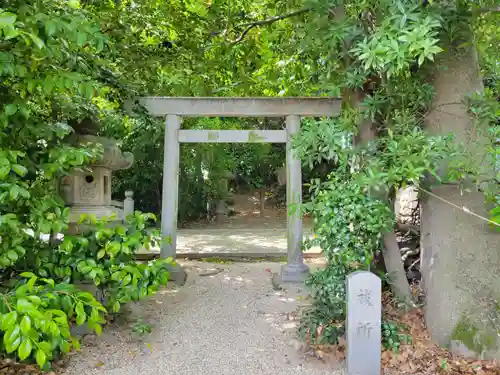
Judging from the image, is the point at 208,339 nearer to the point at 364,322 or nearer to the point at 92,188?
the point at 364,322

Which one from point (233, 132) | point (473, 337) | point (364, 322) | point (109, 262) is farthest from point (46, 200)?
point (473, 337)

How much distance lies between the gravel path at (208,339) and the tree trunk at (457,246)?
3.77 feet

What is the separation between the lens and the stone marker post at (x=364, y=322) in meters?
3.31

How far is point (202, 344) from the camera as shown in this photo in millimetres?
3967

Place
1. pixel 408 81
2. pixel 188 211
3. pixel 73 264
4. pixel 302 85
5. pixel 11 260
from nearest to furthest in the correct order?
pixel 11 260 → pixel 73 264 → pixel 408 81 → pixel 302 85 → pixel 188 211

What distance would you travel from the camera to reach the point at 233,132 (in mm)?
6125

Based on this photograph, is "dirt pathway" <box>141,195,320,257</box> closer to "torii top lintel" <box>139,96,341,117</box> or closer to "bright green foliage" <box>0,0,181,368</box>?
"torii top lintel" <box>139,96,341,117</box>

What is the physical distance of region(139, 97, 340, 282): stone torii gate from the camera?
5.96 meters

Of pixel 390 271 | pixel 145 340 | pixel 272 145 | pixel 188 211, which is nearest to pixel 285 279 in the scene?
pixel 390 271

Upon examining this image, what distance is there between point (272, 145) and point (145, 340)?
1286 cm

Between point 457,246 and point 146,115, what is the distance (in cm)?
428

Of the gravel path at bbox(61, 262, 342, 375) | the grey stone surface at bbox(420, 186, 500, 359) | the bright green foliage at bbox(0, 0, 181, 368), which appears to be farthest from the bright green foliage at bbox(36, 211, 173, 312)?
the grey stone surface at bbox(420, 186, 500, 359)

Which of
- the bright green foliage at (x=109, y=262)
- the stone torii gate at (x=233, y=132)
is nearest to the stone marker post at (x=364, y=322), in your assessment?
the bright green foliage at (x=109, y=262)

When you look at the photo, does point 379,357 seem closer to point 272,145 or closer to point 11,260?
point 11,260
